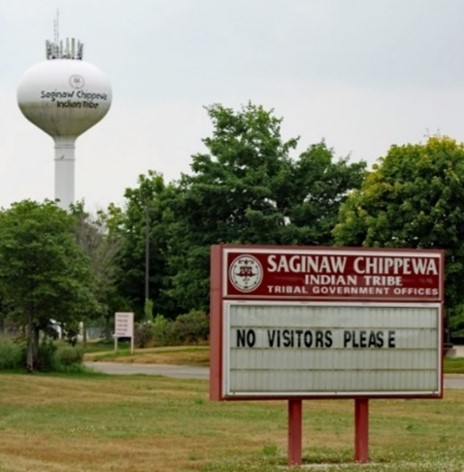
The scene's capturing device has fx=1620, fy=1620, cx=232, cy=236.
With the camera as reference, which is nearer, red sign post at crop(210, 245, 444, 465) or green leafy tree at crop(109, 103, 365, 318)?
red sign post at crop(210, 245, 444, 465)

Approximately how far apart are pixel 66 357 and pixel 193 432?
Answer: 24421mm

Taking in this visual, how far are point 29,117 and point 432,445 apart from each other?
6848 cm

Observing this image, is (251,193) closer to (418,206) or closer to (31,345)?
(418,206)

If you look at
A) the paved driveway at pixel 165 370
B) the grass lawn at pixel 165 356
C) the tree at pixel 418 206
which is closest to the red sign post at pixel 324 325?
the paved driveway at pixel 165 370

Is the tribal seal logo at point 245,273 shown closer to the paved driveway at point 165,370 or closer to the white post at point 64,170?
the paved driveway at point 165,370

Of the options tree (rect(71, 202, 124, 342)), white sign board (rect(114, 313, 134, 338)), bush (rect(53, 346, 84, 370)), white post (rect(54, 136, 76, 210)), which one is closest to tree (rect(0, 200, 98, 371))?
bush (rect(53, 346, 84, 370))

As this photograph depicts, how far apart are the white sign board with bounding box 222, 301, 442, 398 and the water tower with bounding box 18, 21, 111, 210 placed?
69.4m

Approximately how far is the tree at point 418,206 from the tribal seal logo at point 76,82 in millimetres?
35836

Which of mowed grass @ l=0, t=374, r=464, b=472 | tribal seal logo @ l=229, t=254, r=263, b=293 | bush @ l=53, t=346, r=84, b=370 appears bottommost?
mowed grass @ l=0, t=374, r=464, b=472

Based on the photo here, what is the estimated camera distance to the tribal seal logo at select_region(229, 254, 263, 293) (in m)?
23.0

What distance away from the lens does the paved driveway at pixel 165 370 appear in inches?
2097

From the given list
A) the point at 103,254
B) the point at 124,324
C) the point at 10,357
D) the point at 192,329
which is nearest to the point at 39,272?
the point at 10,357

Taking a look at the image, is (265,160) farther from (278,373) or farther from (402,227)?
(278,373)

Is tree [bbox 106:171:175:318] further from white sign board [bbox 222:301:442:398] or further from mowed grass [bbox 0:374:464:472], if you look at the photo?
white sign board [bbox 222:301:442:398]
